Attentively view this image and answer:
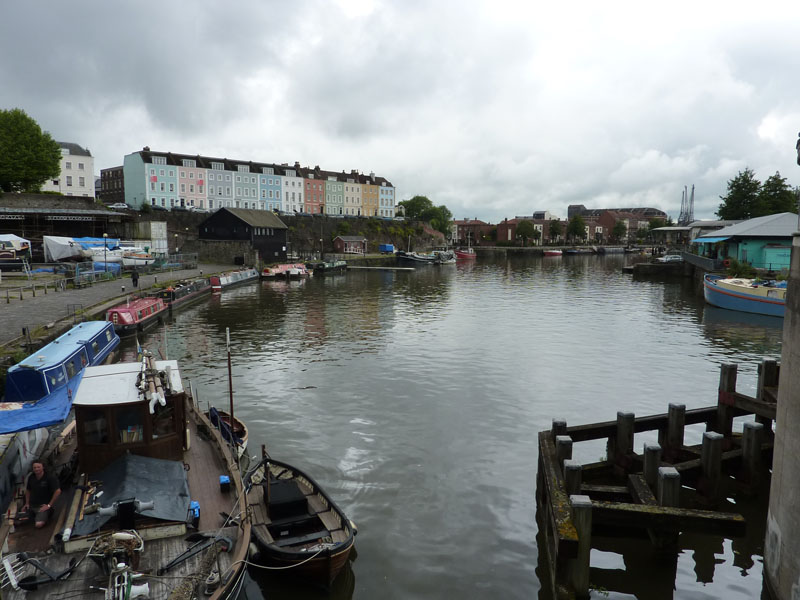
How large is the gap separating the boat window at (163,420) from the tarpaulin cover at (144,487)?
735 mm

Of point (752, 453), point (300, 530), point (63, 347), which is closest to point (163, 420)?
point (300, 530)

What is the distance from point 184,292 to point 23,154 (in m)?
46.1

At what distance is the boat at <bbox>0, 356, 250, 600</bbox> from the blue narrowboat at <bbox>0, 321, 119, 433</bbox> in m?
1.21

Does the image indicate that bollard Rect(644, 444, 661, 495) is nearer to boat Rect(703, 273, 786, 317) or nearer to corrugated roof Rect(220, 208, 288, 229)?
boat Rect(703, 273, 786, 317)

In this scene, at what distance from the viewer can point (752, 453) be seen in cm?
1411

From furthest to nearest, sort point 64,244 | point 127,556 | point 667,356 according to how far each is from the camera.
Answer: point 64,244 < point 667,356 < point 127,556

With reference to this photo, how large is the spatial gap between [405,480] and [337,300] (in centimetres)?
4099

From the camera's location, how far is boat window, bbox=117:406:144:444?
477 inches

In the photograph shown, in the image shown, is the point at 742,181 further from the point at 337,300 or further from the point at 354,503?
the point at 354,503

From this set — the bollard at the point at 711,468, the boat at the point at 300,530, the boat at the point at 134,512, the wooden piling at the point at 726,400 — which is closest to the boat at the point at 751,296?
the wooden piling at the point at 726,400

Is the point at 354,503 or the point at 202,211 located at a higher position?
the point at 202,211

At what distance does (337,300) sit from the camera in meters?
56.2

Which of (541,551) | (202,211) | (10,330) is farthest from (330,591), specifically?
(202,211)

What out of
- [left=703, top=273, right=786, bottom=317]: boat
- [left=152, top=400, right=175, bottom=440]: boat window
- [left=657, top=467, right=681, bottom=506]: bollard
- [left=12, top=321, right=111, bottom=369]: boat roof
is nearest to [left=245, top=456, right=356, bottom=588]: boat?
[left=152, top=400, right=175, bottom=440]: boat window
